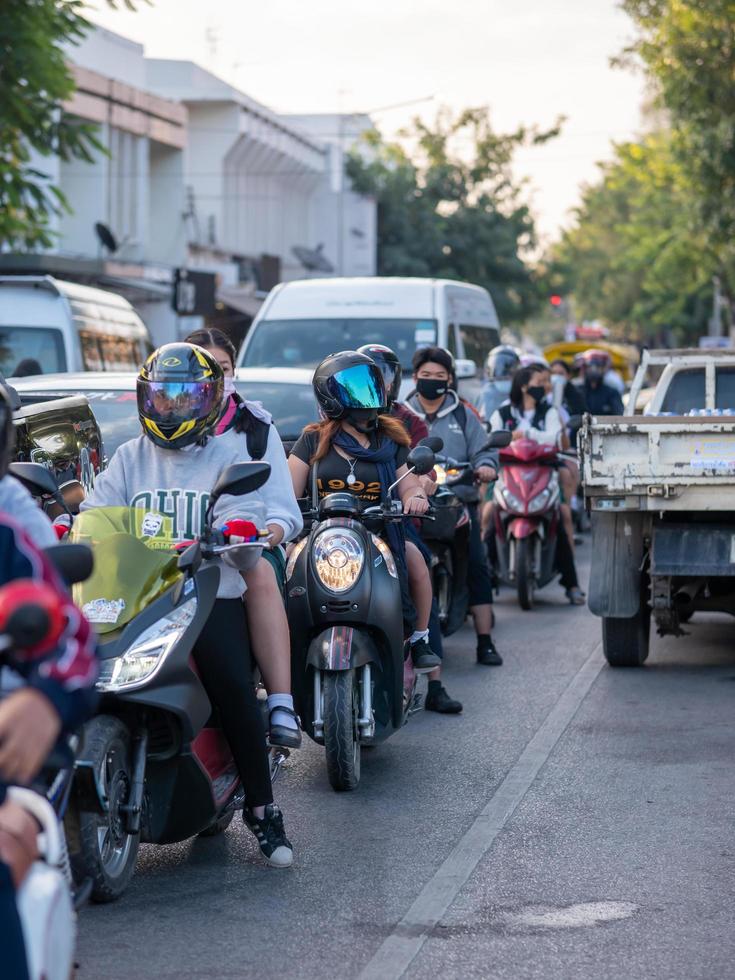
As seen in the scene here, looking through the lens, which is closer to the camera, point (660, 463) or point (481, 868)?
point (481, 868)

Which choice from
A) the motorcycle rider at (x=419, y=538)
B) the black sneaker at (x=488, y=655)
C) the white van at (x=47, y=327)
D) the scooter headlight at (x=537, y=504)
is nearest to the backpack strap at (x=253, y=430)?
the motorcycle rider at (x=419, y=538)

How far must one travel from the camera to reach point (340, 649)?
6.94 metres

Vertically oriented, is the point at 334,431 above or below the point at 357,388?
below

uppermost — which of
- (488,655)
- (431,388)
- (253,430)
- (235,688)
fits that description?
(431,388)

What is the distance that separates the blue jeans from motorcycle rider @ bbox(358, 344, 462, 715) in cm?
502

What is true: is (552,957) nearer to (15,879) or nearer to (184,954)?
(184,954)

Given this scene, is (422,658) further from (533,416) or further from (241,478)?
(533,416)

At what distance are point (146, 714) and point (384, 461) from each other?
2.54 meters

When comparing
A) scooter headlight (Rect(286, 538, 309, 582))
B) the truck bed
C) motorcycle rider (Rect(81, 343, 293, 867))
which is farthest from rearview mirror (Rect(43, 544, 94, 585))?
the truck bed

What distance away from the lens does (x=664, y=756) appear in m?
7.92

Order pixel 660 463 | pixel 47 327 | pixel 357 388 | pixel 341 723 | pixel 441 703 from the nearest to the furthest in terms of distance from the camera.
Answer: pixel 341 723
pixel 357 388
pixel 441 703
pixel 660 463
pixel 47 327

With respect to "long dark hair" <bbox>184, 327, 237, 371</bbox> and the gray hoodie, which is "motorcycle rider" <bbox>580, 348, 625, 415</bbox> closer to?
the gray hoodie

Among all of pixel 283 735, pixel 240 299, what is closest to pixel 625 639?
pixel 283 735

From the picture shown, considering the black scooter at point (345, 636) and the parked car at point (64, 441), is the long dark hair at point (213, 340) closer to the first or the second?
the parked car at point (64, 441)
